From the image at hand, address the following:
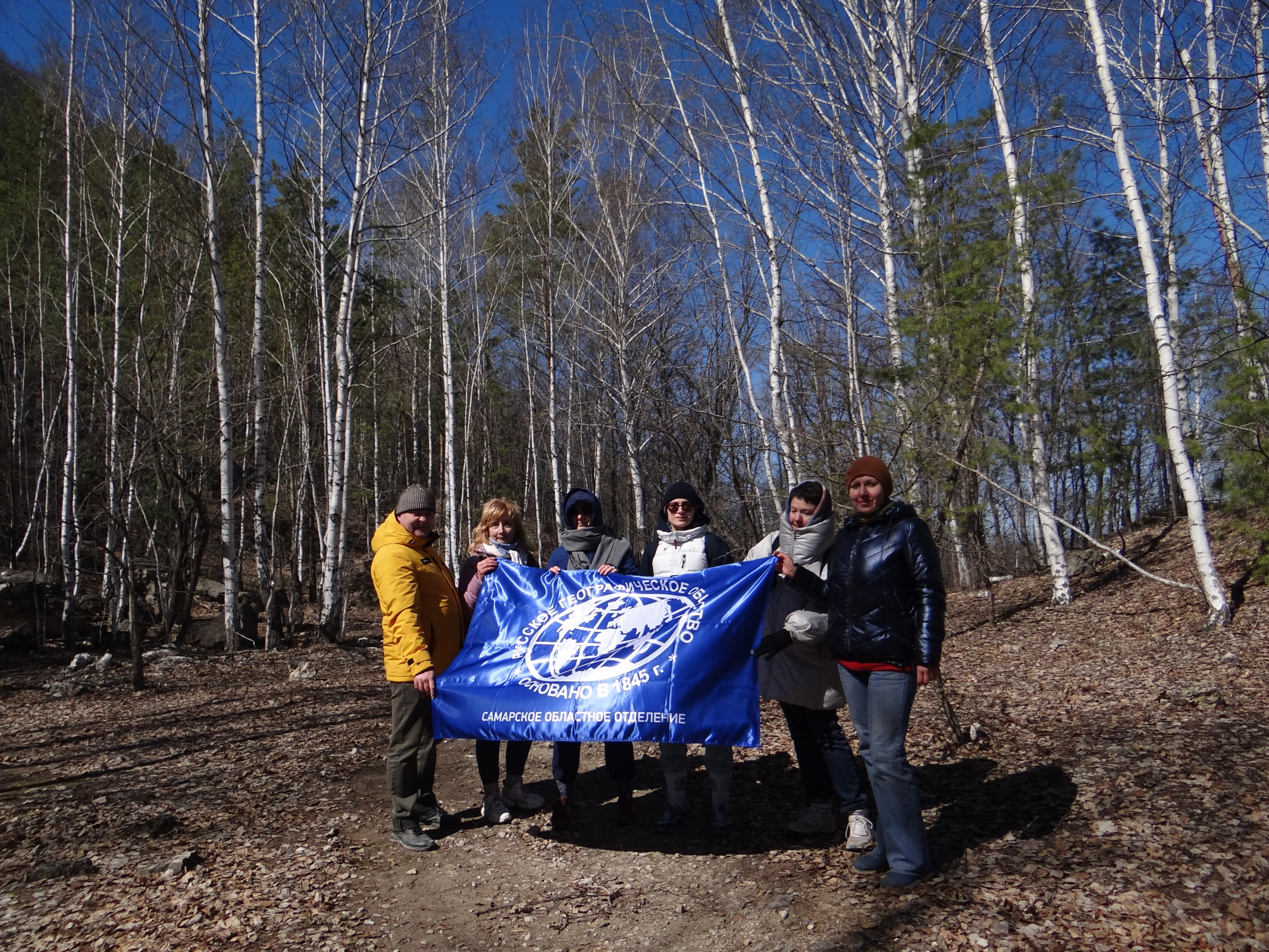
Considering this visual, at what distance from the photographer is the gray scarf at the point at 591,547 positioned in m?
4.86

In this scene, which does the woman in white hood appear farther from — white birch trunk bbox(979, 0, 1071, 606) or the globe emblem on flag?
white birch trunk bbox(979, 0, 1071, 606)

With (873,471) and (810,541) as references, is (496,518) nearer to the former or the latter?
(810,541)

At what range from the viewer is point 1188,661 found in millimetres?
7148

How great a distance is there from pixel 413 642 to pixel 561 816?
129cm

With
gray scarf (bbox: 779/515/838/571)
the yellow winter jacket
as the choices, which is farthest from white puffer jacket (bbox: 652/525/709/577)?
the yellow winter jacket

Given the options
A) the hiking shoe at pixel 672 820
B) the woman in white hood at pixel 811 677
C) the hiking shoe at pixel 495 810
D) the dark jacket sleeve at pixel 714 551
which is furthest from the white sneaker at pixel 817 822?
the hiking shoe at pixel 495 810

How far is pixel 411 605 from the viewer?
443 centimetres

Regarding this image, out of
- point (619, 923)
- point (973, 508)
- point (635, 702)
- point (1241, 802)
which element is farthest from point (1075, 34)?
point (619, 923)

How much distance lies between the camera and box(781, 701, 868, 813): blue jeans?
4176 mm

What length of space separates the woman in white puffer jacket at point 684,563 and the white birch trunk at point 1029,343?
16.7 feet

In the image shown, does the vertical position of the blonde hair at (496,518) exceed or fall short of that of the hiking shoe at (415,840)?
it exceeds it

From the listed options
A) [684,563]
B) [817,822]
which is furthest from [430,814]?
[817,822]

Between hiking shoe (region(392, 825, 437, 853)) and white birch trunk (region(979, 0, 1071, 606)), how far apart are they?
6.60 meters

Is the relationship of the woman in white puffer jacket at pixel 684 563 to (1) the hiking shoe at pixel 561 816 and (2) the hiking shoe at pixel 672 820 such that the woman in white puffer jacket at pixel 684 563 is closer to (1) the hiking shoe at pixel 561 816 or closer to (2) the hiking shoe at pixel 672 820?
(2) the hiking shoe at pixel 672 820
